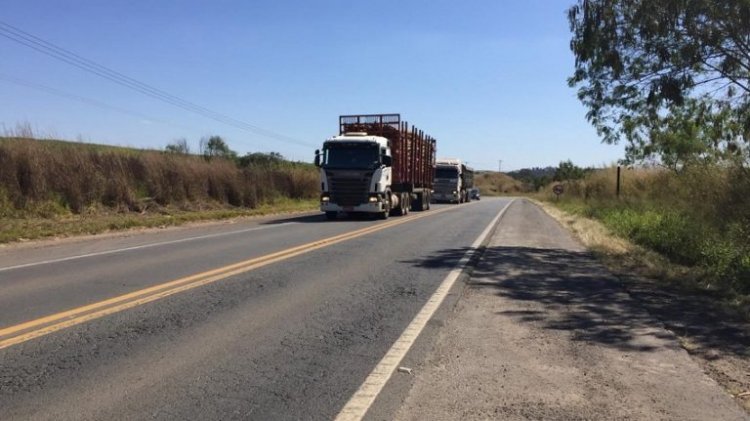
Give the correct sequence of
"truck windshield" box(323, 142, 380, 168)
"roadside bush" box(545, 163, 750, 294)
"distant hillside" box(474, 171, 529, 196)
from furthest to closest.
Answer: "distant hillside" box(474, 171, 529, 196) < "truck windshield" box(323, 142, 380, 168) < "roadside bush" box(545, 163, 750, 294)

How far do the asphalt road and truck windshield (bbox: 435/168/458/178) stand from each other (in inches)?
1573

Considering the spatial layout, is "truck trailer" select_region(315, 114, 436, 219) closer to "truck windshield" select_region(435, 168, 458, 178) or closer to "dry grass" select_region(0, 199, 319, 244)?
"dry grass" select_region(0, 199, 319, 244)

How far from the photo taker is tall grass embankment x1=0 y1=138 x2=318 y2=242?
1928cm

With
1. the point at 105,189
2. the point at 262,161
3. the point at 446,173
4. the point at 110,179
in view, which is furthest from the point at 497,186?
the point at 105,189

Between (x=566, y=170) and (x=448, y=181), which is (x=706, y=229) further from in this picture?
(x=566, y=170)

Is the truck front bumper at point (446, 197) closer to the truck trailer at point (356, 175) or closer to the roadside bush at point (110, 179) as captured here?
the roadside bush at point (110, 179)

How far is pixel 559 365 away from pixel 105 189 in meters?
21.0

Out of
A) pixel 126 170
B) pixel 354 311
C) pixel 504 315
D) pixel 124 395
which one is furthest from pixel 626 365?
pixel 126 170

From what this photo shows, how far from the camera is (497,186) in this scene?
150750 mm

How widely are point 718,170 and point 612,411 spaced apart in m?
9.46

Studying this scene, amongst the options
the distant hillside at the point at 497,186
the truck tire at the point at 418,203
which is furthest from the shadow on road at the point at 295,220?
the distant hillside at the point at 497,186

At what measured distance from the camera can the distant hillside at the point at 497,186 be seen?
14088 cm

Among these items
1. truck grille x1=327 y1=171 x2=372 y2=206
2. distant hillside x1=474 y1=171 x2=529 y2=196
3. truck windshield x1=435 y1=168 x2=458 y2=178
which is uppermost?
truck windshield x1=435 y1=168 x2=458 y2=178

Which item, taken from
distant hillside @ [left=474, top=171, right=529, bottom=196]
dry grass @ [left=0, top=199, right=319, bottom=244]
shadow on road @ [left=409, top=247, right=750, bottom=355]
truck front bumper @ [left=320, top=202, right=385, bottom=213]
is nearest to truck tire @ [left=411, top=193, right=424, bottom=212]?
dry grass @ [left=0, top=199, right=319, bottom=244]
